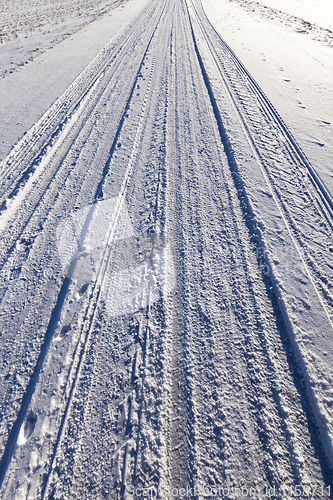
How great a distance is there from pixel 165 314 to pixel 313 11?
24.8 meters

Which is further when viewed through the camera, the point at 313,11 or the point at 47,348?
the point at 313,11

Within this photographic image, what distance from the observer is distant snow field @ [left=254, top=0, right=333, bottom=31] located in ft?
47.6

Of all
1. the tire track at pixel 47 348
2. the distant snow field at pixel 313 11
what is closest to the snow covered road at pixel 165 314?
the tire track at pixel 47 348

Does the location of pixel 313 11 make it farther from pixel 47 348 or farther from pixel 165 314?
pixel 47 348

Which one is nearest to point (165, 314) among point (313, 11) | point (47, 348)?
point (47, 348)

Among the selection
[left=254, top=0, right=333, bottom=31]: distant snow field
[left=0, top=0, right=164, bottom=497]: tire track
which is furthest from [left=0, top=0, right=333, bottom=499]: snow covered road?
[left=254, top=0, right=333, bottom=31]: distant snow field

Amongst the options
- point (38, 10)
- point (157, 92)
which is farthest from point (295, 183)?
point (38, 10)

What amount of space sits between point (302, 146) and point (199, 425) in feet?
16.8

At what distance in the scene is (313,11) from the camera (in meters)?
17.7

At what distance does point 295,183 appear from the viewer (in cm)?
431

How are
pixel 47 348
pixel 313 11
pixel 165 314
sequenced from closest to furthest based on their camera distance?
pixel 47 348 → pixel 165 314 → pixel 313 11

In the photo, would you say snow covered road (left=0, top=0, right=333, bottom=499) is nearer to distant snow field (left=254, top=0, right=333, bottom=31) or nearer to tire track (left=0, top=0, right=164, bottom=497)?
tire track (left=0, top=0, right=164, bottom=497)

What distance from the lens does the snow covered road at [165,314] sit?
2027 millimetres

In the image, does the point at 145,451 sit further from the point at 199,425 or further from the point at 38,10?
the point at 38,10
